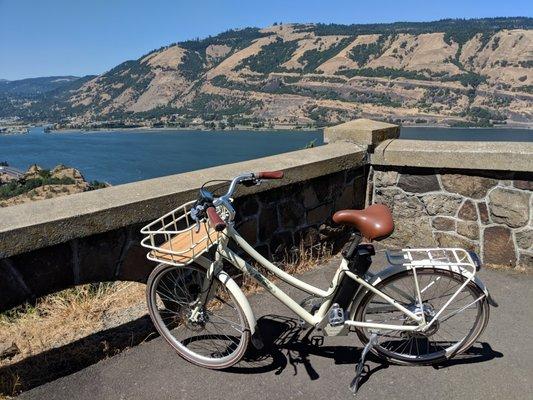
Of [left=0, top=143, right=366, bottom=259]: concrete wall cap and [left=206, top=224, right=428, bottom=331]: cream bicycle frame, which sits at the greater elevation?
[left=0, top=143, right=366, bottom=259]: concrete wall cap

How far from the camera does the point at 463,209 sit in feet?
13.5

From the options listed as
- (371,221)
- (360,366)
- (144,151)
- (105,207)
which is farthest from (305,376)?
(144,151)

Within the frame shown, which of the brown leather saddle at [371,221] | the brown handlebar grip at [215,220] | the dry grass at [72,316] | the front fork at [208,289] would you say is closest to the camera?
the brown handlebar grip at [215,220]

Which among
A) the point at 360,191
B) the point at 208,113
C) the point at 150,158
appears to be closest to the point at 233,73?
the point at 208,113

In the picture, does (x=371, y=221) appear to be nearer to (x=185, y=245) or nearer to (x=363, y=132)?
(x=185, y=245)

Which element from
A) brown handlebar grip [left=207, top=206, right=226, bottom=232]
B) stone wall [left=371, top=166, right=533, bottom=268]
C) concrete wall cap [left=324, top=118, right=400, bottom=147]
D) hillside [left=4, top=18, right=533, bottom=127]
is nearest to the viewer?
brown handlebar grip [left=207, top=206, right=226, bottom=232]

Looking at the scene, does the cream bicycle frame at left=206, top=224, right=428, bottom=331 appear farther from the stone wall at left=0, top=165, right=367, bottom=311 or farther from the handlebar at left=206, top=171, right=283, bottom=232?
the stone wall at left=0, top=165, right=367, bottom=311

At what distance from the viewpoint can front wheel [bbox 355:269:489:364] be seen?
99.7 inches

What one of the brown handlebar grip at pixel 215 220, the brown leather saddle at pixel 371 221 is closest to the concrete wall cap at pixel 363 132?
the brown leather saddle at pixel 371 221

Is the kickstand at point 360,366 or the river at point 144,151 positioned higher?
the kickstand at point 360,366

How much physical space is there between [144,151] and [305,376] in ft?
259

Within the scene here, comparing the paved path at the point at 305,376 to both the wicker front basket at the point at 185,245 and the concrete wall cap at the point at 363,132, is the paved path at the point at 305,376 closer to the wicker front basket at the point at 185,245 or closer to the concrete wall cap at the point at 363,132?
the wicker front basket at the point at 185,245

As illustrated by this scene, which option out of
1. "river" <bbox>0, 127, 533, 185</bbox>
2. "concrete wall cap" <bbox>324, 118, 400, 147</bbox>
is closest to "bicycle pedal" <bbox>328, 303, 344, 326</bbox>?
"concrete wall cap" <bbox>324, 118, 400, 147</bbox>

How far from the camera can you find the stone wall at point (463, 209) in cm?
388
